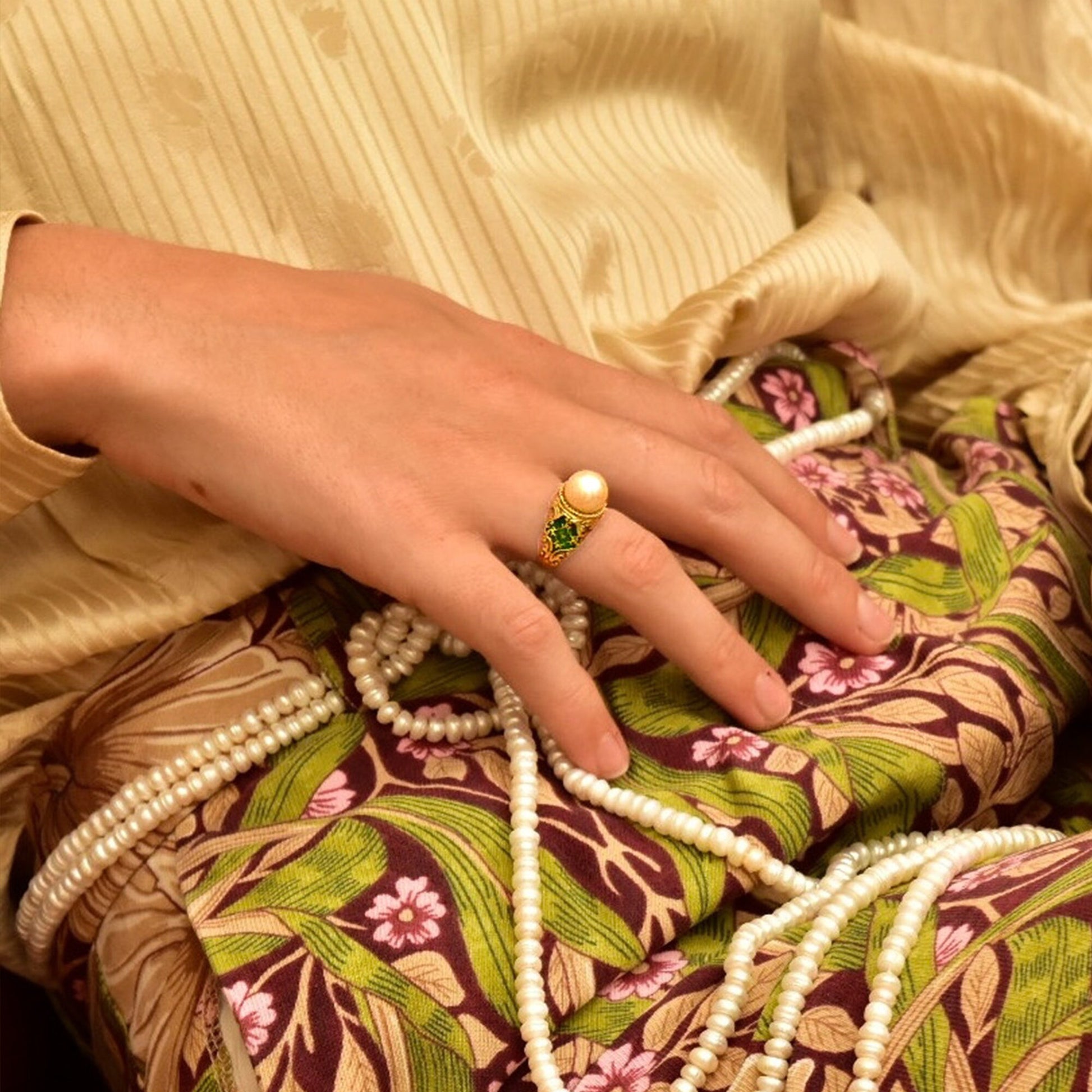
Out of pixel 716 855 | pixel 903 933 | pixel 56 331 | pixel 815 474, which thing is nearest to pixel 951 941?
pixel 903 933

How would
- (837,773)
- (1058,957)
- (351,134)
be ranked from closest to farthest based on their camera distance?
(1058,957) < (837,773) < (351,134)

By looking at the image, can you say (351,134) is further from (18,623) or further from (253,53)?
(18,623)

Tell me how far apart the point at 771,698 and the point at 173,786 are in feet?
0.92

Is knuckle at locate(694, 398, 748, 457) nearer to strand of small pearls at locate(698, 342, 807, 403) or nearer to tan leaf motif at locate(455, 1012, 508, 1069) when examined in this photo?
strand of small pearls at locate(698, 342, 807, 403)

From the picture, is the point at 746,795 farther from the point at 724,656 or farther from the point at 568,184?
the point at 568,184

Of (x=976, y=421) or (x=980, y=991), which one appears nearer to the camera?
(x=980, y=991)

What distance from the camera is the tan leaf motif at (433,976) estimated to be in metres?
0.50

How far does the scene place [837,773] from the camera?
0.56 m

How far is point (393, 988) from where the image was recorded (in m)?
0.49

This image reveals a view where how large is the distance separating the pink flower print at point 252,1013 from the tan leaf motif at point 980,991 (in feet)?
0.85

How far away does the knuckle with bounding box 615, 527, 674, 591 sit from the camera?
58 cm

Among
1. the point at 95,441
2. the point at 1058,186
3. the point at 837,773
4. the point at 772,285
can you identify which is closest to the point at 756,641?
the point at 837,773

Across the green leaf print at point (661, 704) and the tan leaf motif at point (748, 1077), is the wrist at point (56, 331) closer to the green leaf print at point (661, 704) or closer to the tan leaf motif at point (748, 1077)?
the green leaf print at point (661, 704)

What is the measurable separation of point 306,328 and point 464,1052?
33 cm
